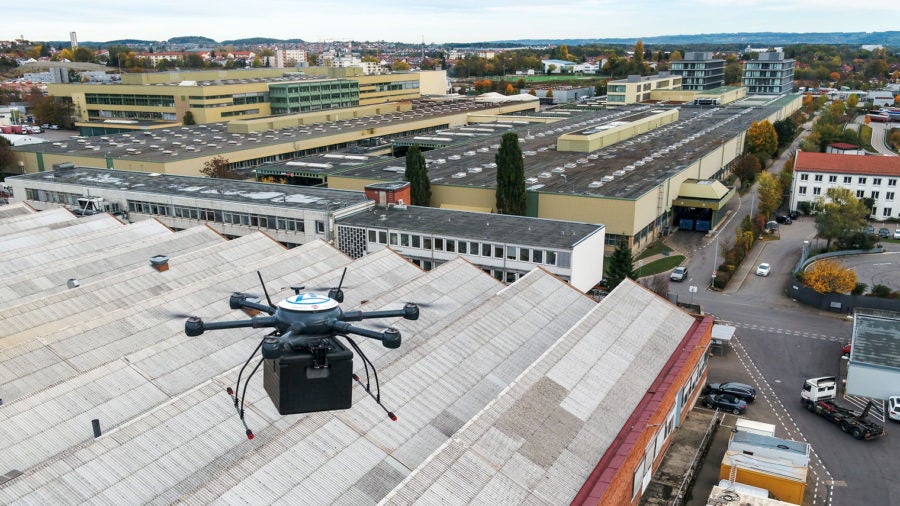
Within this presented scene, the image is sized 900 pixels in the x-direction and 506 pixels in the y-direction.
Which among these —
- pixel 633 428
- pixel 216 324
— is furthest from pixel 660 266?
pixel 216 324

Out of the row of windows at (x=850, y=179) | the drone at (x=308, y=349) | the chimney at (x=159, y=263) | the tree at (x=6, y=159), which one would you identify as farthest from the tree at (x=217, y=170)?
the row of windows at (x=850, y=179)

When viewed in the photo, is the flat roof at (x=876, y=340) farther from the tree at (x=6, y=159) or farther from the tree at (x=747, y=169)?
the tree at (x=6, y=159)

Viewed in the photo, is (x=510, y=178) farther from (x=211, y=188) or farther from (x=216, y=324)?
(x=216, y=324)

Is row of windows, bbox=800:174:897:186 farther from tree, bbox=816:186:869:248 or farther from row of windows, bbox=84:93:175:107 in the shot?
row of windows, bbox=84:93:175:107

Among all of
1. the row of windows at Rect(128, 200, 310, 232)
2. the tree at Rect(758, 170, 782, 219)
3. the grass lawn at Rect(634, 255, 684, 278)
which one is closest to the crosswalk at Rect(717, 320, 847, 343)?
the grass lawn at Rect(634, 255, 684, 278)

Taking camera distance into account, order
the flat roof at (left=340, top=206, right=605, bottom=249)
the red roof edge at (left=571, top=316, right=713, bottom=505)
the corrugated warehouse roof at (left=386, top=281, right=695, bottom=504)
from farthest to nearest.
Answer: the flat roof at (left=340, top=206, right=605, bottom=249)
the red roof edge at (left=571, top=316, right=713, bottom=505)
the corrugated warehouse roof at (left=386, top=281, right=695, bottom=504)
